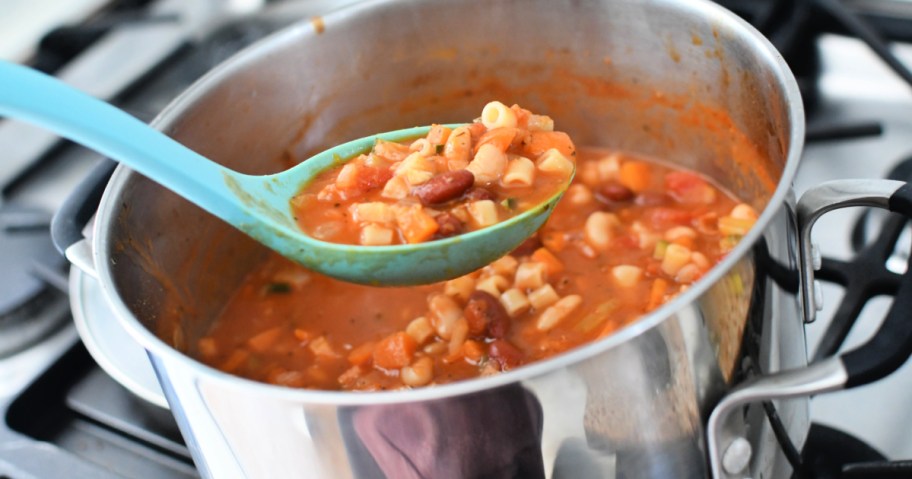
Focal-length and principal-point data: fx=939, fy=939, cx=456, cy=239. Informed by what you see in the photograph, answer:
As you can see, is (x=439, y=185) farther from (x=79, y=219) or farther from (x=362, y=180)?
(x=79, y=219)

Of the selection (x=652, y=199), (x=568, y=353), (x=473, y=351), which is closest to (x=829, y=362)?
(x=568, y=353)

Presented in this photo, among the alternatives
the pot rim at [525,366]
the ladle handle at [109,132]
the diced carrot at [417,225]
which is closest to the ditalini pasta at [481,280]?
the diced carrot at [417,225]

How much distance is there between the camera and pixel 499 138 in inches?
52.7

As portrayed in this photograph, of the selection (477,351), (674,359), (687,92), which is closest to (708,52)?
(687,92)

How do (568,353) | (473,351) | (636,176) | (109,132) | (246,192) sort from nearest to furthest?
(568,353) → (109,132) → (246,192) → (473,351) → (636,176)

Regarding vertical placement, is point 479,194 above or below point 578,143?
above

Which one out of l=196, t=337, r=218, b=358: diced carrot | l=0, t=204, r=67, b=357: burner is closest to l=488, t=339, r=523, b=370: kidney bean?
l=196, t=337, r=218, b=358: diced carrot

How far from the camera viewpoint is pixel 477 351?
1.46m

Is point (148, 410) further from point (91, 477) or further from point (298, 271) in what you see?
point (298, 271)

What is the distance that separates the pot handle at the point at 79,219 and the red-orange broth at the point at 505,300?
0.35m

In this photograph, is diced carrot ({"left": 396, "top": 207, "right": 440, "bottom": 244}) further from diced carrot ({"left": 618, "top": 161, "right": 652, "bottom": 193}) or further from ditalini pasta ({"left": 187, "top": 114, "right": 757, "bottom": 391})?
diced carrot ({"left": 618, "top": 161, "right": 652, "bottom": 193})

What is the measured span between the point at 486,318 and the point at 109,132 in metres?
0.65

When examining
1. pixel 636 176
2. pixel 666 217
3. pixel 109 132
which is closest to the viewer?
pixel 109 132

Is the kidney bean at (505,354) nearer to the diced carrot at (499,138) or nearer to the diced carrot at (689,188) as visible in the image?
the diced carrot at (499,138)
